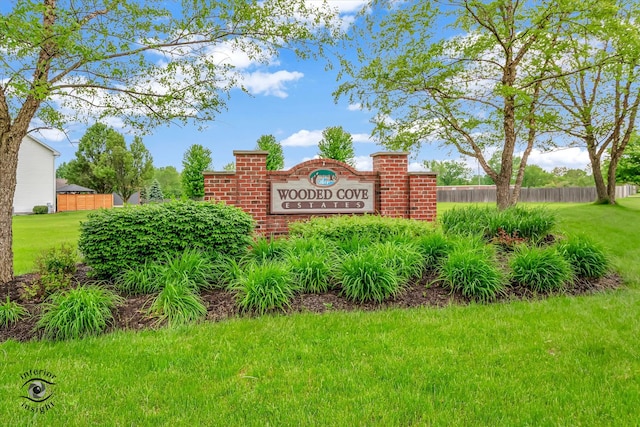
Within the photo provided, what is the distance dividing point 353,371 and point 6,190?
4.86m

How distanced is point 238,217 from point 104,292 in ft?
6.10

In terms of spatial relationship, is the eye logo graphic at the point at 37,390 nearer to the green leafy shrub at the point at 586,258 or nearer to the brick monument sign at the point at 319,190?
the brick monument sign at the point at 319,190

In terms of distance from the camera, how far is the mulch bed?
394 centimetres

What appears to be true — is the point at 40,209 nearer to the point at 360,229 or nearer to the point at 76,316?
the point at 360,229

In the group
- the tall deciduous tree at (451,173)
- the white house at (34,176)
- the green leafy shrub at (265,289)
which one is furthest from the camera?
the tall deciduous tree at (451,173)

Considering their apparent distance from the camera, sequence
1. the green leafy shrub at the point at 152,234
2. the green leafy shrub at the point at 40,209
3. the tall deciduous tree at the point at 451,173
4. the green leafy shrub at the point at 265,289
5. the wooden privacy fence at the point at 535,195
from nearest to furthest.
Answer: the green leafy shrub at the point at 265,289 < the green leafy shrub at the point at 152,234 < the green leafy shrub at the point at 40,209 < the wooden privacy fence at the point at 535,195 < the tall deciduous tree at the point at 451,173

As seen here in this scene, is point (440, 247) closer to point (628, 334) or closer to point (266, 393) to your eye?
point (628, 334)

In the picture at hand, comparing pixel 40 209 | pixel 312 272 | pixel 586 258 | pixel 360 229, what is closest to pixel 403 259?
pixel 312 272

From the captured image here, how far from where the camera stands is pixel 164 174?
6088 cm

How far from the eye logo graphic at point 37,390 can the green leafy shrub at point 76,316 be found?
69 cm

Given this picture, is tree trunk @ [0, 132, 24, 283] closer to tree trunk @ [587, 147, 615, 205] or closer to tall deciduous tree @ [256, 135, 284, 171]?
tall deciduous tree @ [256, 135, 284, 171]

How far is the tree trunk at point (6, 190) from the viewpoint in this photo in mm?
4984

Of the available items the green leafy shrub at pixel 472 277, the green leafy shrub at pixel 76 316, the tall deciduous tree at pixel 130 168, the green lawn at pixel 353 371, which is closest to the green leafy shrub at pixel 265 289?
the green lawn at pixel 353 371

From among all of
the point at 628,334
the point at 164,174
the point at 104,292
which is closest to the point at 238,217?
the point at 104,292
